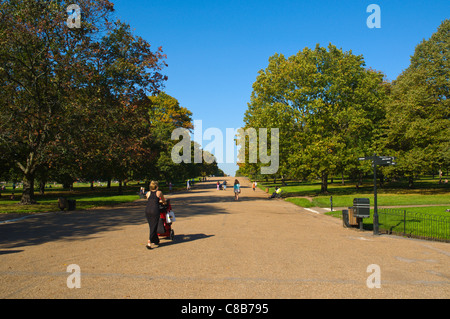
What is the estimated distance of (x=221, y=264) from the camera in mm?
7660

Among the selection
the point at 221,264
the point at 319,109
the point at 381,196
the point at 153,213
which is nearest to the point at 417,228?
the point at 221,264

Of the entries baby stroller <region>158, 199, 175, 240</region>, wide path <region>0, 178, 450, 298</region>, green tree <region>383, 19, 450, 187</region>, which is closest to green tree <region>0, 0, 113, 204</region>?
wide path <region>0, 178, 450, 298</region>

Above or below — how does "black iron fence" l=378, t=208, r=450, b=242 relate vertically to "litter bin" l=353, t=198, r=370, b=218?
below

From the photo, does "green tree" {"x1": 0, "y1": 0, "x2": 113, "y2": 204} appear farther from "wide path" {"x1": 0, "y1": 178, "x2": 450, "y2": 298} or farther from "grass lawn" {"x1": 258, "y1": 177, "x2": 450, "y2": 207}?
"grass lawn" {"x1": 258, "y1": 177, "x2": 450, "y2": 207}

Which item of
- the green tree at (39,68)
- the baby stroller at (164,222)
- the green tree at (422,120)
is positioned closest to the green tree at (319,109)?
the green tree at (422,120)

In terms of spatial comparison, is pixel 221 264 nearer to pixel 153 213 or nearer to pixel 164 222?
pixel 153 213

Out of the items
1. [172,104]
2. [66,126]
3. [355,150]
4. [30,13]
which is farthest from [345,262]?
[172,104]

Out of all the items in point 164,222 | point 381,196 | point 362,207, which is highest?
point 362,207

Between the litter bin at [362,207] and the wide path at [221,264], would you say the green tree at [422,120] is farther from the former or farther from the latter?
the wide path at [221,264]

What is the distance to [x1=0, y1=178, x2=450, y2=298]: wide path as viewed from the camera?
19.2ft

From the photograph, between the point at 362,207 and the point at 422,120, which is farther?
the point at 422,120

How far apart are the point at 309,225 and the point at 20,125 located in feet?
60.2

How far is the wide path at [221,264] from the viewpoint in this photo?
5.84m
